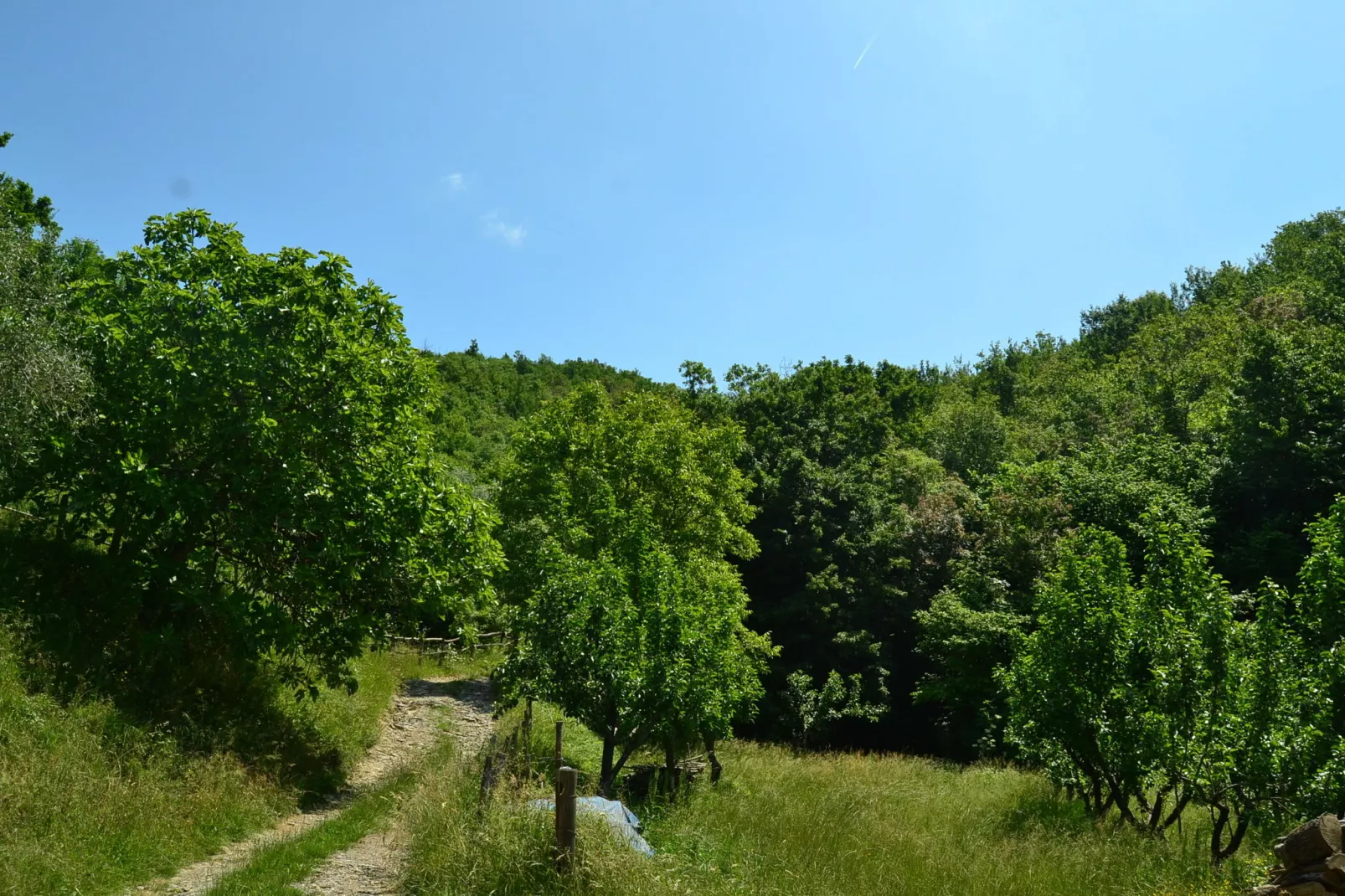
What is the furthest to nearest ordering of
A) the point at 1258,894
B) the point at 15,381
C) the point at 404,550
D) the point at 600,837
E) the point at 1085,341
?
the point at 1085,341, the point at 404,550, the point at 15,381, the point at 1258,894, the point at 600,837

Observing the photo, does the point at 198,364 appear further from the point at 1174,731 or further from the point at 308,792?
the point at 1174,731

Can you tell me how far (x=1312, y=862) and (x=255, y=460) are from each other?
47.5ft

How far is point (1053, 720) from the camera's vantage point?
46.3 feet

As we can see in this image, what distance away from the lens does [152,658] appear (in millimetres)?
12820

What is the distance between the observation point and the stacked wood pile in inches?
315

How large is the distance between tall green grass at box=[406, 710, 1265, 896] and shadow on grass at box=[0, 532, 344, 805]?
369cm

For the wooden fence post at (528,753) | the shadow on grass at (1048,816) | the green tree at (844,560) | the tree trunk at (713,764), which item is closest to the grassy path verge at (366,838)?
the wooden fence post at (528,753)

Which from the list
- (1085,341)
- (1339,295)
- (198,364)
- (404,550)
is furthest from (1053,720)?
(1085,341)

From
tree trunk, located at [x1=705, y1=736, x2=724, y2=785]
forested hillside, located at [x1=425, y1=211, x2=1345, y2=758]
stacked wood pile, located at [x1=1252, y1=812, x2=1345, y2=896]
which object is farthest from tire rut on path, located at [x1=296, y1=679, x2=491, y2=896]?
forested hillside, located at [x1=425, y1=211, x2=1345, y2=758]

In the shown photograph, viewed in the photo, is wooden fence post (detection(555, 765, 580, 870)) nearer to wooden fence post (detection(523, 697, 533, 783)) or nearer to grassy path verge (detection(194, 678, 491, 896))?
grassy path verge (detection(194, 678, 491, 896))

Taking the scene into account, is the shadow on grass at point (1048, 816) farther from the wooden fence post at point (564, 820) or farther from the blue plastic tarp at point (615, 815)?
the wooden fence post at point (564, 820)

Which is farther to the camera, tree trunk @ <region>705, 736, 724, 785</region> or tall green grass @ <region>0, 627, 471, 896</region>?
tree trunk @ <region>705, 736, 724, 785</region>

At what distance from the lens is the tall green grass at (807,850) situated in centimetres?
809

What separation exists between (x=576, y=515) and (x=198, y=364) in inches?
394
